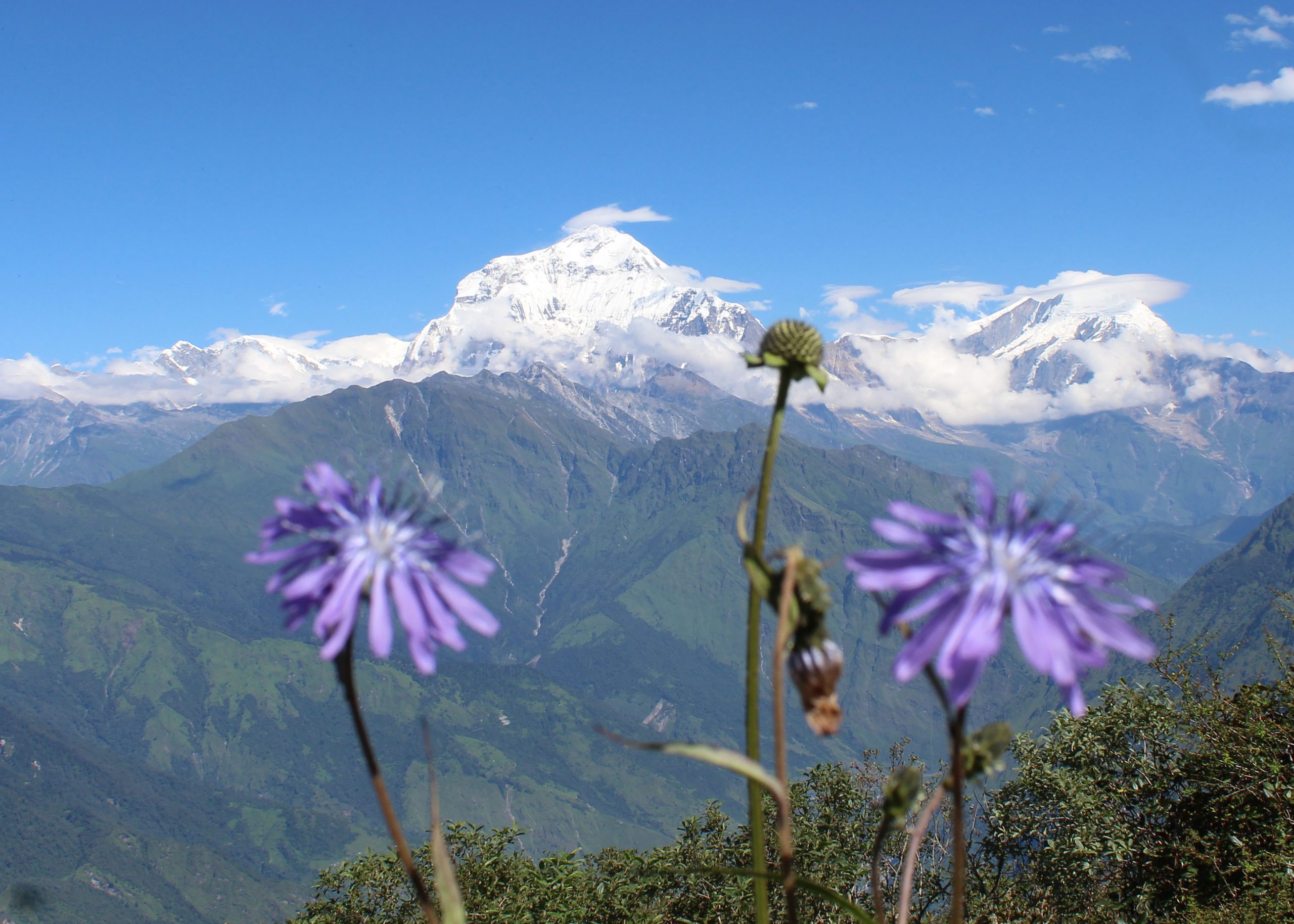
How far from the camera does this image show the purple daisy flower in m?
2.28

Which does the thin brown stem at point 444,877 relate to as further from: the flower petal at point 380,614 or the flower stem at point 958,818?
the flower stem at point 958,818

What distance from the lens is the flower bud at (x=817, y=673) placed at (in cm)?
310

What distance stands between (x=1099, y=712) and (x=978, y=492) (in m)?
31.3

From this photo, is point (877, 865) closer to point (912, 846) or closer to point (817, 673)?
point (912, 846)

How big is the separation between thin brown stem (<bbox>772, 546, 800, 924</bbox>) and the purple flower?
0.88m

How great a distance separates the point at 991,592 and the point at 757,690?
0.77 m

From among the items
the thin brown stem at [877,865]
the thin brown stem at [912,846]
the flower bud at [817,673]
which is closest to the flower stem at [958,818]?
the thin brown stem at [912,846]

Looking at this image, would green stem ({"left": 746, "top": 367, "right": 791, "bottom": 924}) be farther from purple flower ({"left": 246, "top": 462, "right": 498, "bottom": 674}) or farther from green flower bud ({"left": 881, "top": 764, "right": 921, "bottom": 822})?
purple flower ({"left": 246, "top": 462, "right": 498, "bottom": 674})

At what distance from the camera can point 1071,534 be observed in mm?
2865

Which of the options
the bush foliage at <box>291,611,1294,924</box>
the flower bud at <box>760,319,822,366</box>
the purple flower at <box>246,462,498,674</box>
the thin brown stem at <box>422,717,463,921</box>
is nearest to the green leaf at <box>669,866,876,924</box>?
the thin brown stem at <box>422,717,463,921</box>

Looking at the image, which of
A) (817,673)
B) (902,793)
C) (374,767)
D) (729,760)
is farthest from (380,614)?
(902,793)

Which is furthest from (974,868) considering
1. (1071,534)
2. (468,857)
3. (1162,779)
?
(1071,534)

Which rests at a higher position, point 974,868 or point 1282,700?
point 1282,700

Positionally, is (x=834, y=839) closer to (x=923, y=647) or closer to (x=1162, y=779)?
(x=1162, y=779)
